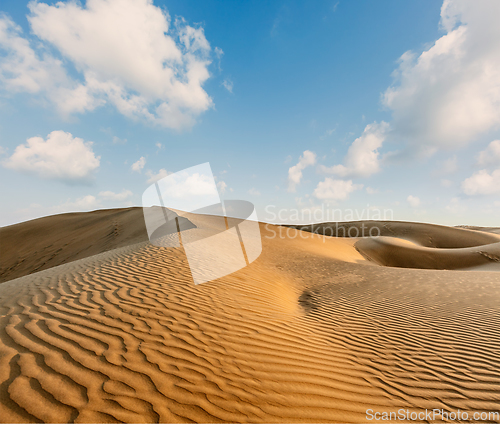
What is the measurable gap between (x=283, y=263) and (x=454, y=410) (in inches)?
330

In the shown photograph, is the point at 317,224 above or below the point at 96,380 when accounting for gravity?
above

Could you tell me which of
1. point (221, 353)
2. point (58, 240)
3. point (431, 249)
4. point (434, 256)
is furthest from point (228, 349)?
point (58, 240)

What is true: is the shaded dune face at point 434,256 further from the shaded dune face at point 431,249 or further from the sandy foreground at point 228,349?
the sandy foreground at point 228,349

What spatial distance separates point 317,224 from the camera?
42.6 m

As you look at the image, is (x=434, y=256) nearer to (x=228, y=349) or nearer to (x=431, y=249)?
(x=431, y=249)

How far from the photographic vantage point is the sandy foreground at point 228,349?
208cm

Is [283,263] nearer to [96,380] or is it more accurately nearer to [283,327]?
[283,327]

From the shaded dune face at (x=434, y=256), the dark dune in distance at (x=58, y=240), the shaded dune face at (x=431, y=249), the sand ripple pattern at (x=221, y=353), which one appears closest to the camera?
the sand ripple pattern at (x=221, y=353)

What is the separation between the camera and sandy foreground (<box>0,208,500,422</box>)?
2.08 m

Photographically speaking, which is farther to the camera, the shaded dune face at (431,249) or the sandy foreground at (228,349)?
the shaded dune face at (431,249)

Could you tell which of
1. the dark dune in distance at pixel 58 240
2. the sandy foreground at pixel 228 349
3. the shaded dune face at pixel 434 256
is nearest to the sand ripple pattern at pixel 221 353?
the sandy foreground at pixel 228 349

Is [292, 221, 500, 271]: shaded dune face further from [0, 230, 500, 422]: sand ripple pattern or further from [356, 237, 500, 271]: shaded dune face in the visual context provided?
[0, 230, 500, 422]: sand ripple pattern

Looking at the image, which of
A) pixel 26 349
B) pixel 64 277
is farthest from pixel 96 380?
pixel 64 277

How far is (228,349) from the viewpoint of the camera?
116 inches
